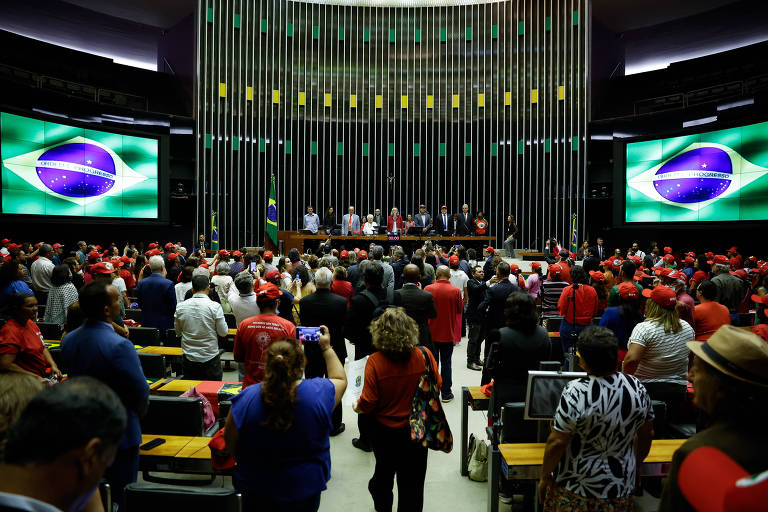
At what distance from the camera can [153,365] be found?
14.1 feet

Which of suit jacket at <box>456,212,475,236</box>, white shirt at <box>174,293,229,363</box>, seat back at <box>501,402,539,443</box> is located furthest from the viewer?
suit jacket at <box>456,212,475,236</box>

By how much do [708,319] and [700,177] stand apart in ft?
36.6

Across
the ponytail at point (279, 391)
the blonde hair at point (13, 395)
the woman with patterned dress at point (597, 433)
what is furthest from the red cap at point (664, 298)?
the blonde hair at point (13, 395)

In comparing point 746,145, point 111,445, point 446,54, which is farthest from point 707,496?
point 446,54

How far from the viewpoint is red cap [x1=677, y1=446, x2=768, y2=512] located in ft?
2.91

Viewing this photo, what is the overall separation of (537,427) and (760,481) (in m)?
2.31

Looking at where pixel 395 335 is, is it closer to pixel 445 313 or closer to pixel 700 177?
pixel 445 313

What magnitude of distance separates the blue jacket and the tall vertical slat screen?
12483 millimetres

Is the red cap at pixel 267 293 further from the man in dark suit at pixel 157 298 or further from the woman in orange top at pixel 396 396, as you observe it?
the man in dark suit at pixel 157 298

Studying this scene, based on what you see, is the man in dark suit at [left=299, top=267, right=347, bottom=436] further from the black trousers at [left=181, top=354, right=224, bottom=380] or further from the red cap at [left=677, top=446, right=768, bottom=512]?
the red cap at [left=677, top=446, right=768, bottom=512]

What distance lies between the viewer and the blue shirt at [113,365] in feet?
8.04

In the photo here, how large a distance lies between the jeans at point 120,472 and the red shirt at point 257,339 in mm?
917

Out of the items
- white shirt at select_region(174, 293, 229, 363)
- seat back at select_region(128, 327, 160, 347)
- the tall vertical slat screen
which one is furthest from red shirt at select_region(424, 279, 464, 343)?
the tall vertical slat screen

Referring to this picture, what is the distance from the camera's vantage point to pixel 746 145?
41.2 feet
